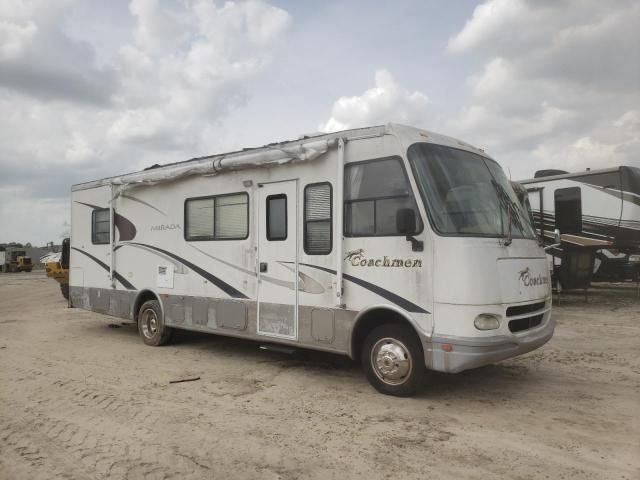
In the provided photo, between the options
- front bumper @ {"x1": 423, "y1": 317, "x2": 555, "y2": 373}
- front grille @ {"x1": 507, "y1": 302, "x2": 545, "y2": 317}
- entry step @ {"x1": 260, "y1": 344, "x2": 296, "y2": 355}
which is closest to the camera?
front bumper @ {"x1": 423, "y1": 317, "x2": 555, "y2": 373}

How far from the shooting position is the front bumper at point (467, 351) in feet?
16.9

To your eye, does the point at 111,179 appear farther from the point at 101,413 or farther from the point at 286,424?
the point at 286,424

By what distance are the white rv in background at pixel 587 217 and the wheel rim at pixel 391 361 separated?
366 inches

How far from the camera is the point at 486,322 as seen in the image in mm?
5215

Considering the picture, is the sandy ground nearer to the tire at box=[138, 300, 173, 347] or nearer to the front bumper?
the tire at box=[138, 300, 173, 347]

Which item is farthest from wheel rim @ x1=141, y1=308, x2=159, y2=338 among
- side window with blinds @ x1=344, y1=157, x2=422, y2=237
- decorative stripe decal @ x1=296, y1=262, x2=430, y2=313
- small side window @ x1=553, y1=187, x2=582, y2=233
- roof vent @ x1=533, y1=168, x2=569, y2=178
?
roof vent @ x1=533, y1=168, x2=569, y2=178

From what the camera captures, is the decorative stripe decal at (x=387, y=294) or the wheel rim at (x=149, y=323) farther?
the wheel rim at (x=149, y=323)

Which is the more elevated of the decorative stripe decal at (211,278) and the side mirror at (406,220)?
the side mirror at (406,220)

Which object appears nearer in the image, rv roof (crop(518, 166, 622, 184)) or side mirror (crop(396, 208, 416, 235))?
side mirror (crop(396, 208, 416, 235))

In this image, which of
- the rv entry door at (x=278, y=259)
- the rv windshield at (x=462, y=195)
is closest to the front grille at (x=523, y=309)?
the rv windshield at (x=462, y=195)

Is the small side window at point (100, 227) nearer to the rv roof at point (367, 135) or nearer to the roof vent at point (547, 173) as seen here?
the rv roof at point (367, 135)

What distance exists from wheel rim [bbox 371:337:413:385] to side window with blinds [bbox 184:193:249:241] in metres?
2.58

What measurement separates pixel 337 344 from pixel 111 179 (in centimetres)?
597

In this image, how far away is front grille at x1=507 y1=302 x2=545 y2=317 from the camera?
5.43 m
